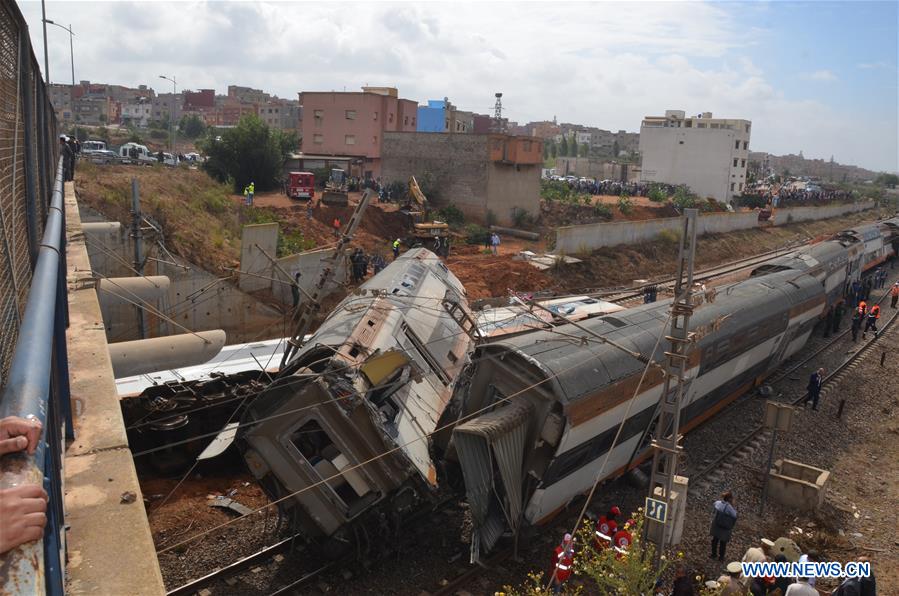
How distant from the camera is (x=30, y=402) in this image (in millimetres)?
2057

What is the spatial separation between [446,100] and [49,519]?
263 ft

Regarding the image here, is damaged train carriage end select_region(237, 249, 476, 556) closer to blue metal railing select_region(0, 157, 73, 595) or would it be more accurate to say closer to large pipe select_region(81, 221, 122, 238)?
blue metal railing select_region(0, 157, 73, 595)

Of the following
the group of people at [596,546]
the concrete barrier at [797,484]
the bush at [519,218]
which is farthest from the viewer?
the bush at [519,218]

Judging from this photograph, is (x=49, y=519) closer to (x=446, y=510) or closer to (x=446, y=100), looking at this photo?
(x=446, y=510)

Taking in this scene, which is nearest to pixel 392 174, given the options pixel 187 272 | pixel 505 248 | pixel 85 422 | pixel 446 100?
pixel 505 248

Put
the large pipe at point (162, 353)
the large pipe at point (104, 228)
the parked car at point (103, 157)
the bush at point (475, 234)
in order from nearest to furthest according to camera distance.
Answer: the large pipe at point (162, 353), the large pipe at point (104, 228), the bush at point (475, 234), the parked car at point (103, 157)

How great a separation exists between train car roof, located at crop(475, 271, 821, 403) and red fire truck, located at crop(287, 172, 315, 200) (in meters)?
27.2

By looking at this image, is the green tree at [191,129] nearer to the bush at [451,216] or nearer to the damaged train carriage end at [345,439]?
the bush at [451,216]

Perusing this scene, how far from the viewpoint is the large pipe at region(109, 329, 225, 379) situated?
1437 centimetres

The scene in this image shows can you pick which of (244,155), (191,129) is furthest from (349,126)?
(191,129)

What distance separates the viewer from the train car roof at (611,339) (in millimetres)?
10883

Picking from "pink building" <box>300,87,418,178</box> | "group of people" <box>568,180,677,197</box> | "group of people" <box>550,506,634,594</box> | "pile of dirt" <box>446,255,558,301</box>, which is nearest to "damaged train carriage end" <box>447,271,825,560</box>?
"group of people" <box>550,506,634,594</box>

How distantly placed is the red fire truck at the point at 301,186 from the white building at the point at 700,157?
47.2 meters

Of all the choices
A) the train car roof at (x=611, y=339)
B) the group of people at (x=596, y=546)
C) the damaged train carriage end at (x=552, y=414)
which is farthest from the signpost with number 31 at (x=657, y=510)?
the train car roof at (x=611, y=339)
